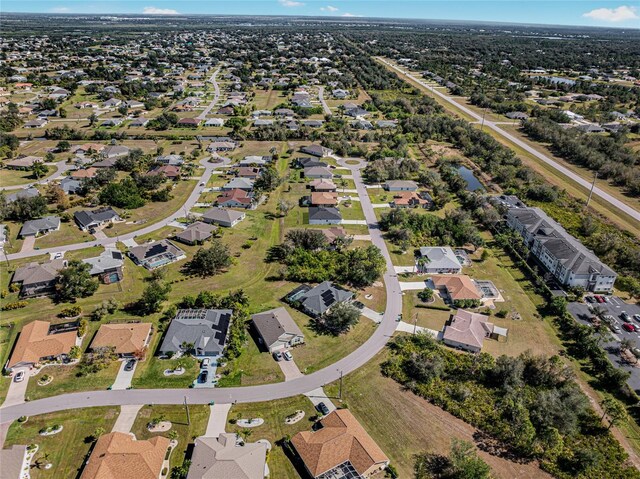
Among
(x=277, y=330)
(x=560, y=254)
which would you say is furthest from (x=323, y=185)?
(x=560, y=254)

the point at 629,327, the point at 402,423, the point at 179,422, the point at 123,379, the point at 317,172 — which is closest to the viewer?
the point at 179,422

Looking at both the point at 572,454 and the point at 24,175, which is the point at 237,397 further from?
the point at 24,175

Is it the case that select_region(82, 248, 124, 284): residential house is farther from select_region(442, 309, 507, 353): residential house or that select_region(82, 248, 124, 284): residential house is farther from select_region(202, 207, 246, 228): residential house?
select_region(442, 309, 507, 353): residential house

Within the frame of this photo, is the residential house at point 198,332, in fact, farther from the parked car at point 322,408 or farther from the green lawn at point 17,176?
the green lawn at point 17,176

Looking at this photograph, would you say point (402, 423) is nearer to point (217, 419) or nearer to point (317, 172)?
point (217, 419)

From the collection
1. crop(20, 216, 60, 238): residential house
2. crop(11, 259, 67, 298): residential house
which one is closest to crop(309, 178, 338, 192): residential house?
crop(20, 216, 60, 238): residential house

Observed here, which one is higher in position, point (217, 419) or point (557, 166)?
point (557, 166)

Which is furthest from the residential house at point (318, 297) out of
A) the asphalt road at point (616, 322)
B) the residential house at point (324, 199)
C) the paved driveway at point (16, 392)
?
the paved driveway at point (16, 392)

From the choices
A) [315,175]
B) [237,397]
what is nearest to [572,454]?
[237,397]
